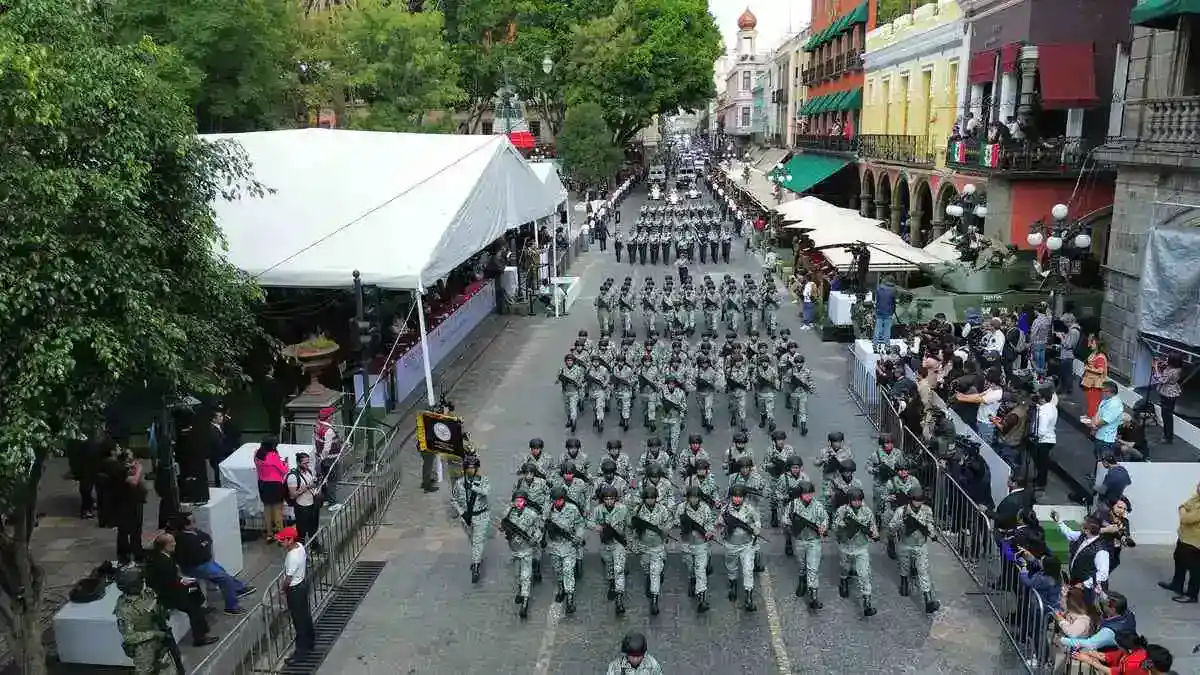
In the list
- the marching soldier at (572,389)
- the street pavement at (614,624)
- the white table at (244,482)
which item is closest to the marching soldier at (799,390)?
the marching soldier at (572,389)

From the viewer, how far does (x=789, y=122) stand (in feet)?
206

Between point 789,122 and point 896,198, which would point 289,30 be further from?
point 789,122

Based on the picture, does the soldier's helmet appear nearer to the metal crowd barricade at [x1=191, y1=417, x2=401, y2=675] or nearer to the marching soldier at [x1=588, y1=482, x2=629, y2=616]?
the metal crowd barricade at [x1=191, y1=417, x2=401, y2=675]

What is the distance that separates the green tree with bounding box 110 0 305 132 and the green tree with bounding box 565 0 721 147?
79.9ft

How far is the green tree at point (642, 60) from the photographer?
52188 mm

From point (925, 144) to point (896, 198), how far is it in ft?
11.5

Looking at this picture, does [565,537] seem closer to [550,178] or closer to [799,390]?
[799,390]

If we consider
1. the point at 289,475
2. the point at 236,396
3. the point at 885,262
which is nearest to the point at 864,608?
the point at 289,475

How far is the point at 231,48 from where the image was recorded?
24547mm

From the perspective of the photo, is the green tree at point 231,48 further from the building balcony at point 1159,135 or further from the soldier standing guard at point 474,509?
the building balcony at point 1159,135

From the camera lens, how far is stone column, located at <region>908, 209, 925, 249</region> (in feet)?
103

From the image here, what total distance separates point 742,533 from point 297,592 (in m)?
4.40

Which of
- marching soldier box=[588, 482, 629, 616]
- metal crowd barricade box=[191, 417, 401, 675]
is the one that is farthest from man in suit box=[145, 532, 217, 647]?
marching soldier box=[588, 482, 629, 616]

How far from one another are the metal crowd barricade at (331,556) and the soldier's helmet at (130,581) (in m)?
0.81
